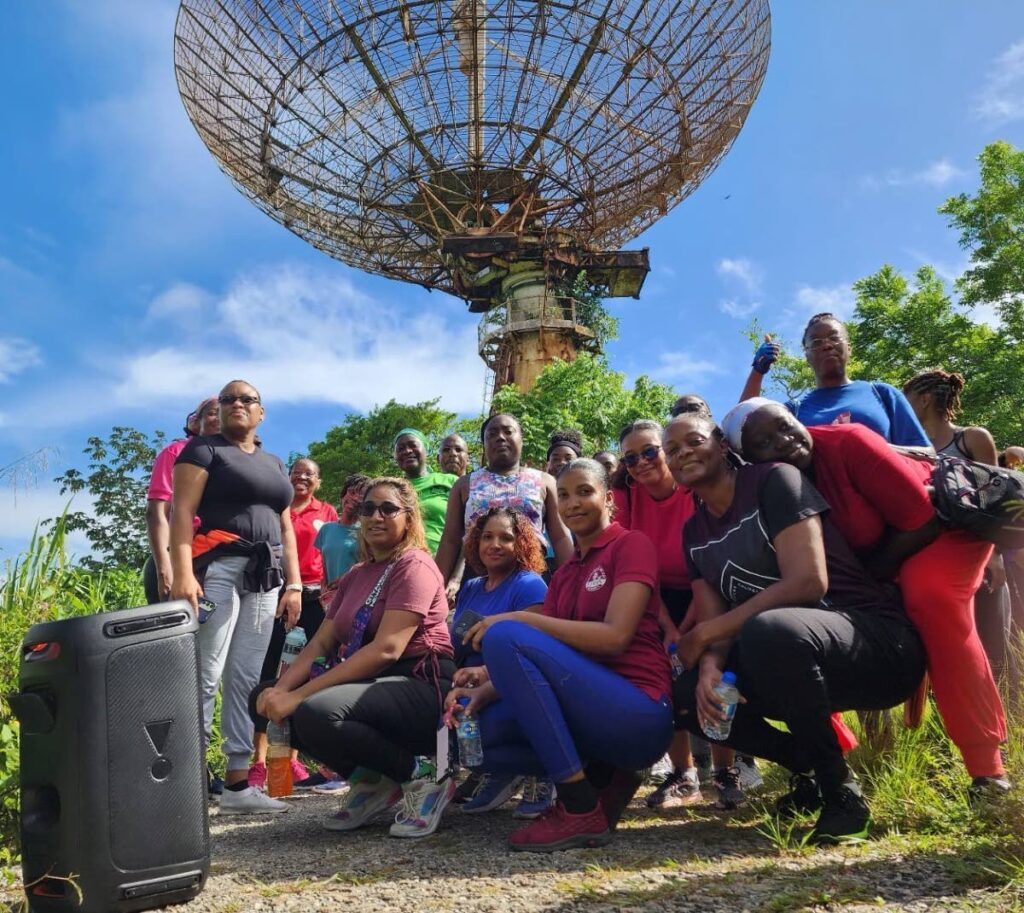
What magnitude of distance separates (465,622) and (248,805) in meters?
1.49

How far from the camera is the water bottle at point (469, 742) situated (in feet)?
11.5

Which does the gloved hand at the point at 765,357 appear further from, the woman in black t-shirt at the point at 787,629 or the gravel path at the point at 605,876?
the gravel path at the point at 605,876

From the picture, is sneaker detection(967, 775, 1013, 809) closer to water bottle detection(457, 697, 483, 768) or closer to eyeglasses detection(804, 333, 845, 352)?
water bottle detection(457, 697, 483, 768)

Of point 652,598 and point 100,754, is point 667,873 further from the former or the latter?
point 100,754

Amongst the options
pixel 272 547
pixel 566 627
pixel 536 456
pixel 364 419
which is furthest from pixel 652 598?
pixel 364 419

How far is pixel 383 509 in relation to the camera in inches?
158

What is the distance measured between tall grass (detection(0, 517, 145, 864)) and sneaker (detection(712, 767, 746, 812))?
9.53 ft

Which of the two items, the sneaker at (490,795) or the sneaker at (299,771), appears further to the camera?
the sneaker at (299,771)

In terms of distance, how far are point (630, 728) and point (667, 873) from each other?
1.85 ft

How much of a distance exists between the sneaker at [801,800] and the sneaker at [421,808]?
1.38m

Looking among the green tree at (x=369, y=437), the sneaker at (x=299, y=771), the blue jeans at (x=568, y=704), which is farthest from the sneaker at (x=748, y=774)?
the green tree at (x=369, y=437)

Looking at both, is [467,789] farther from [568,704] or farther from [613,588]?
[613,588]

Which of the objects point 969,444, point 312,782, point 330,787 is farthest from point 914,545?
point 312,782

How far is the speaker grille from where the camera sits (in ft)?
8.50
